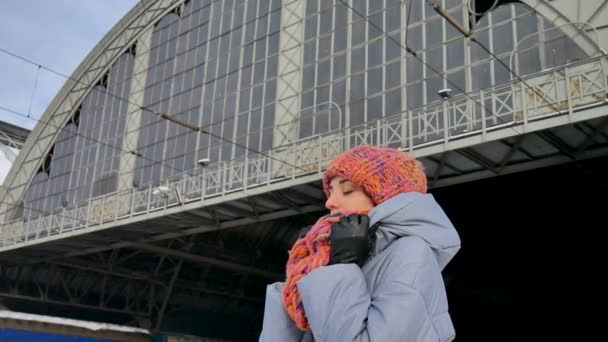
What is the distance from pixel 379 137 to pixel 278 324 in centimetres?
1421

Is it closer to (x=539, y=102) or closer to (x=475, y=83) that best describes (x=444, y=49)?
(x=475, y=83)

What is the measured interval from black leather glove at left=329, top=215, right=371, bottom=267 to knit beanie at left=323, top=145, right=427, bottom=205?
0.24 meters

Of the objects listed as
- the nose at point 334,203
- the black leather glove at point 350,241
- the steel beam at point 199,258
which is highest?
the steel beam at point 199,258

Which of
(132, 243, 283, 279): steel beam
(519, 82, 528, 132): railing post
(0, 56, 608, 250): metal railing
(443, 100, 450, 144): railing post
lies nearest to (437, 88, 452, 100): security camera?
(0, 56, 608, 250): metal railing

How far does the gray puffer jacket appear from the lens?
5.99 feet

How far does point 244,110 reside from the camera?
22547 mm

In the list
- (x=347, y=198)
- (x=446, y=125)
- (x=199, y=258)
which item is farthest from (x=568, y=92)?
(x=199, y=258)

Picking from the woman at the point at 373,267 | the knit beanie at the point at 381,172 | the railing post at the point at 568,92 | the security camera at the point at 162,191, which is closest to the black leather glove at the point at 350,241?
the woman at the point at 373,267

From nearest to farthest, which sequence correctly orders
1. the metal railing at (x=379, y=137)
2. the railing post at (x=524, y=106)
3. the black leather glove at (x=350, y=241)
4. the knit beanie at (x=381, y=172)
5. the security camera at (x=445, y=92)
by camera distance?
the black leather glove at (x=350, y=241)
the knit beanie at (x=381, y=172)
the metal railing at (x=379, y=137)
the railing post at (x=524, y=106)
the security camera at (x=445, y=92)

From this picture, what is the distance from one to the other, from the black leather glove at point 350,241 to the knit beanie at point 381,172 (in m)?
0.24

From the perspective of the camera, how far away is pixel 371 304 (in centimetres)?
189

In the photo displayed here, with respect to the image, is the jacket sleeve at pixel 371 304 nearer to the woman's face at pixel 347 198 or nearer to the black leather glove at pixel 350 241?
the black leather glove at pixel 350 241

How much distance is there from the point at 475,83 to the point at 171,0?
52.5 feet

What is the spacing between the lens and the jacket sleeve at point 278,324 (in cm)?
209
